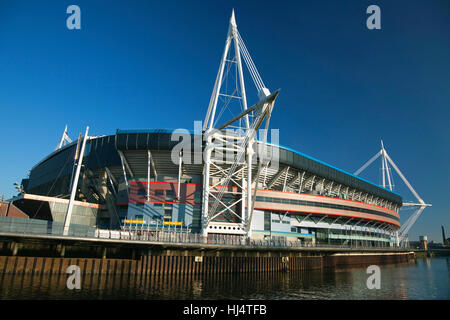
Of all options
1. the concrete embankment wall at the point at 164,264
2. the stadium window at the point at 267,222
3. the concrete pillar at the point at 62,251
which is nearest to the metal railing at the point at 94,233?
the concrete embankment wall at the point at 164,264

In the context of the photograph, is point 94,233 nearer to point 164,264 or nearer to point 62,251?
point 62,251

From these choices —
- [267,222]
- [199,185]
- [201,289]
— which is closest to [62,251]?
[201,289]

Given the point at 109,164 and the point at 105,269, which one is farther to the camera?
the point at 109,164

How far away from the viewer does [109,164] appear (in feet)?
186

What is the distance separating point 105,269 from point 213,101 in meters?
30.8

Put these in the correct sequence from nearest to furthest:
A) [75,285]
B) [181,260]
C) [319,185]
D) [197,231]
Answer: [75,285] → [181,260] → [197,231] → [319,185]

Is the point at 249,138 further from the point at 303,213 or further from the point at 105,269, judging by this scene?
the point at 303,213

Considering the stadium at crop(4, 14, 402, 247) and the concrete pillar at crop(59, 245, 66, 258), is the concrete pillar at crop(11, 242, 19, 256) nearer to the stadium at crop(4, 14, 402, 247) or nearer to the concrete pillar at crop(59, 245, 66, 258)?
the concrete pillar at crop(59, 245, 66, 258)

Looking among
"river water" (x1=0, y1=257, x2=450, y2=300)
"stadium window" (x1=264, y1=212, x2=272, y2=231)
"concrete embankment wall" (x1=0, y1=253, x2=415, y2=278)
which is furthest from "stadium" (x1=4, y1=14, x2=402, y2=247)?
"river water" (x1=0, y1=257, x2=450, y2=300)

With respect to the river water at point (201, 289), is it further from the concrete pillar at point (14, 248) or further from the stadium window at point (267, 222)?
the stadium window at point (267, 222)

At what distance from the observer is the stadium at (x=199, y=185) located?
47.6 meters
